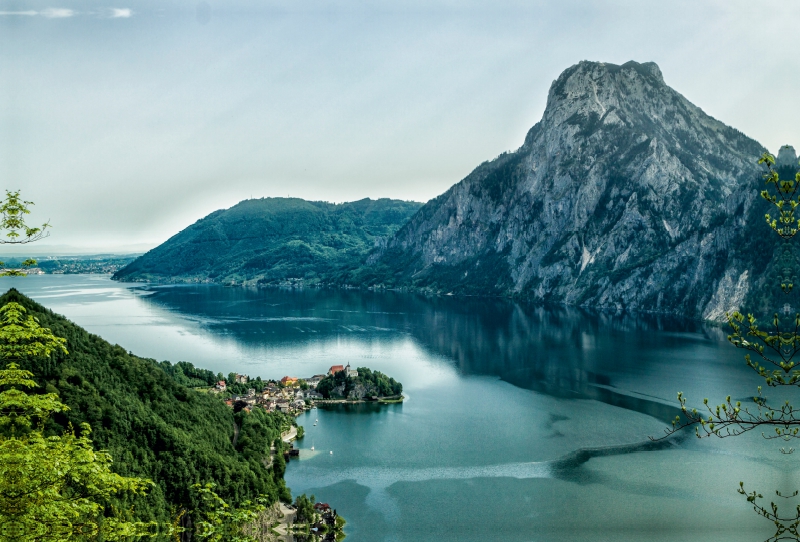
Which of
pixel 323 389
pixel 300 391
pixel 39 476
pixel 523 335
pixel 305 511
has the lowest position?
pixel 305 511

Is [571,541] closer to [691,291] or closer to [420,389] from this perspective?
[420,389]

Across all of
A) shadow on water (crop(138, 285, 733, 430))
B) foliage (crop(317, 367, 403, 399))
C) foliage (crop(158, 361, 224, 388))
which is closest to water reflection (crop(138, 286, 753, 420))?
shadow on water (crop(138, 285, 733, 430))

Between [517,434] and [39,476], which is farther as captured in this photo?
[517,434]

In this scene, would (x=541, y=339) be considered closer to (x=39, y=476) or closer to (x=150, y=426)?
(x=150, y=426)

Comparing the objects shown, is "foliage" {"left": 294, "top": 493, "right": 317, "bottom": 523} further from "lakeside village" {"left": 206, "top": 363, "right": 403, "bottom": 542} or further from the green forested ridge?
"lakeside village" {"left": 206, "top": 363, "right": 403, "bottom": 542}

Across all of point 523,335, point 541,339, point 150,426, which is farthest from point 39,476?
point 523,335

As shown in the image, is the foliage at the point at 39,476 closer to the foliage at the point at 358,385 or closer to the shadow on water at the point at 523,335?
the shadow on water at the point at 523,335

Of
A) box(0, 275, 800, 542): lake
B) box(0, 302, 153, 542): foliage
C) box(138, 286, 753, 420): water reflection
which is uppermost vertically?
box(0, 302, 153, 542): foliage
